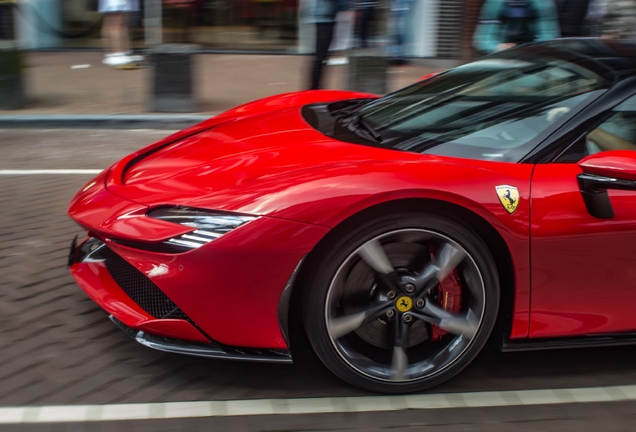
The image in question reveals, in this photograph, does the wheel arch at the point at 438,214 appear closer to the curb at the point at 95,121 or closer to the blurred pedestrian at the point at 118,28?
the curb at the point at 95,121

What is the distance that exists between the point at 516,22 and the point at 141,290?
15.9ft

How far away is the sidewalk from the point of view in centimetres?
836

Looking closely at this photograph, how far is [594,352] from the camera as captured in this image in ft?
10.8

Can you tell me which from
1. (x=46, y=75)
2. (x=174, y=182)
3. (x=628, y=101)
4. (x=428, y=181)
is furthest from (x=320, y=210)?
(x=46, y=75)

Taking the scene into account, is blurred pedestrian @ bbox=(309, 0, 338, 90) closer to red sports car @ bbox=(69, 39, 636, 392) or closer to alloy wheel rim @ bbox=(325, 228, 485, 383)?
red sports car @ bbox=(69, 39, 636, 392)

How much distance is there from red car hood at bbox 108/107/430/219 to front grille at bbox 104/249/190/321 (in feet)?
0.88

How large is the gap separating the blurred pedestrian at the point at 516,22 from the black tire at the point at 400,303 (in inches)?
166

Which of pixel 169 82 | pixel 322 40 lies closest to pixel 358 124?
pixel 322 40

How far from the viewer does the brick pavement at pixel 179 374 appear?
275 centimetres

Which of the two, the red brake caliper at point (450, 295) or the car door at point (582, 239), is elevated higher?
the car door at point (582, 239)

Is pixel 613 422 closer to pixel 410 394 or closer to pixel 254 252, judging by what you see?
pixel 410 394

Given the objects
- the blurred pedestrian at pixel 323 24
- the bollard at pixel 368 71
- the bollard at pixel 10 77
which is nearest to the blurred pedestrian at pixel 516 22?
the blurred pedestrian at pixel 323 24

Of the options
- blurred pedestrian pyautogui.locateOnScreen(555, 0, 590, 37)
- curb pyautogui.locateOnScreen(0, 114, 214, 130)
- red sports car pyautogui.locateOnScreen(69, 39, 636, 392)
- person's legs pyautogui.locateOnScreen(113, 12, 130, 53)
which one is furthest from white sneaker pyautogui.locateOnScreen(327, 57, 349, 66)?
red sports car pyautogui.locateOnScreen(69, 39, 636, 392)

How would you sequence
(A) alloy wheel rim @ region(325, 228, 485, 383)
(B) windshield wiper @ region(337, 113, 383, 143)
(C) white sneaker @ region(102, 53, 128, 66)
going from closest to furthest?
1. (A) alloy wheel rim @ region(325, 228, 485, 383)
2. (B) windshield wiper @ region(337, 113, 383, 143)
3. (C) white sneaker @ region(102, 53, 128, 66)
